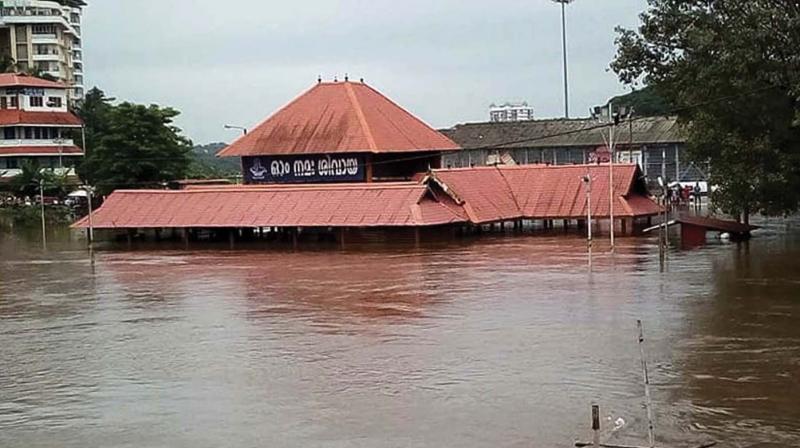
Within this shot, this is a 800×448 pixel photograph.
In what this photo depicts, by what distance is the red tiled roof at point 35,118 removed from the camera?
2196 inches

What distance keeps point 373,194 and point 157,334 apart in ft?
61.9

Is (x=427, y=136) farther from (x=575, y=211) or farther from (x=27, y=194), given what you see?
(x=27, y=194)

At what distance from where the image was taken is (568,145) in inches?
2172

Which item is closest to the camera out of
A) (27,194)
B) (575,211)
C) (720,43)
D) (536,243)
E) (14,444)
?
(14,444)

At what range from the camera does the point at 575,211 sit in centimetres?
3862

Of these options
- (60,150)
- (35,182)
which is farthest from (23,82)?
(35,182)

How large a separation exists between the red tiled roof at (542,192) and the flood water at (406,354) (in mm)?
9486

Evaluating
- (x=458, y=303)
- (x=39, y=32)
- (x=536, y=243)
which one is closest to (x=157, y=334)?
(x=458, y=303)

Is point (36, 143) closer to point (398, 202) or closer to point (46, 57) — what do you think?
point (46, 57)

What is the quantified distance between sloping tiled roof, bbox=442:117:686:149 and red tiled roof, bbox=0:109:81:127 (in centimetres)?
2039

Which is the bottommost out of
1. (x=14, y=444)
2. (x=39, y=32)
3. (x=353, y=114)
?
(x=14, y=444)

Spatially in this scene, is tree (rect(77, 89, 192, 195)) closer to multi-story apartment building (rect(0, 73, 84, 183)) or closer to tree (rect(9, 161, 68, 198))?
tree (rect(9, 161, 68, 198))

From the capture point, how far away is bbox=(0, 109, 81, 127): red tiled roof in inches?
2196

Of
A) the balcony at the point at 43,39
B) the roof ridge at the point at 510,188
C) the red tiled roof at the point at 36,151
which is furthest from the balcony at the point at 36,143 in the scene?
the roof ridge at the point at 510,188
